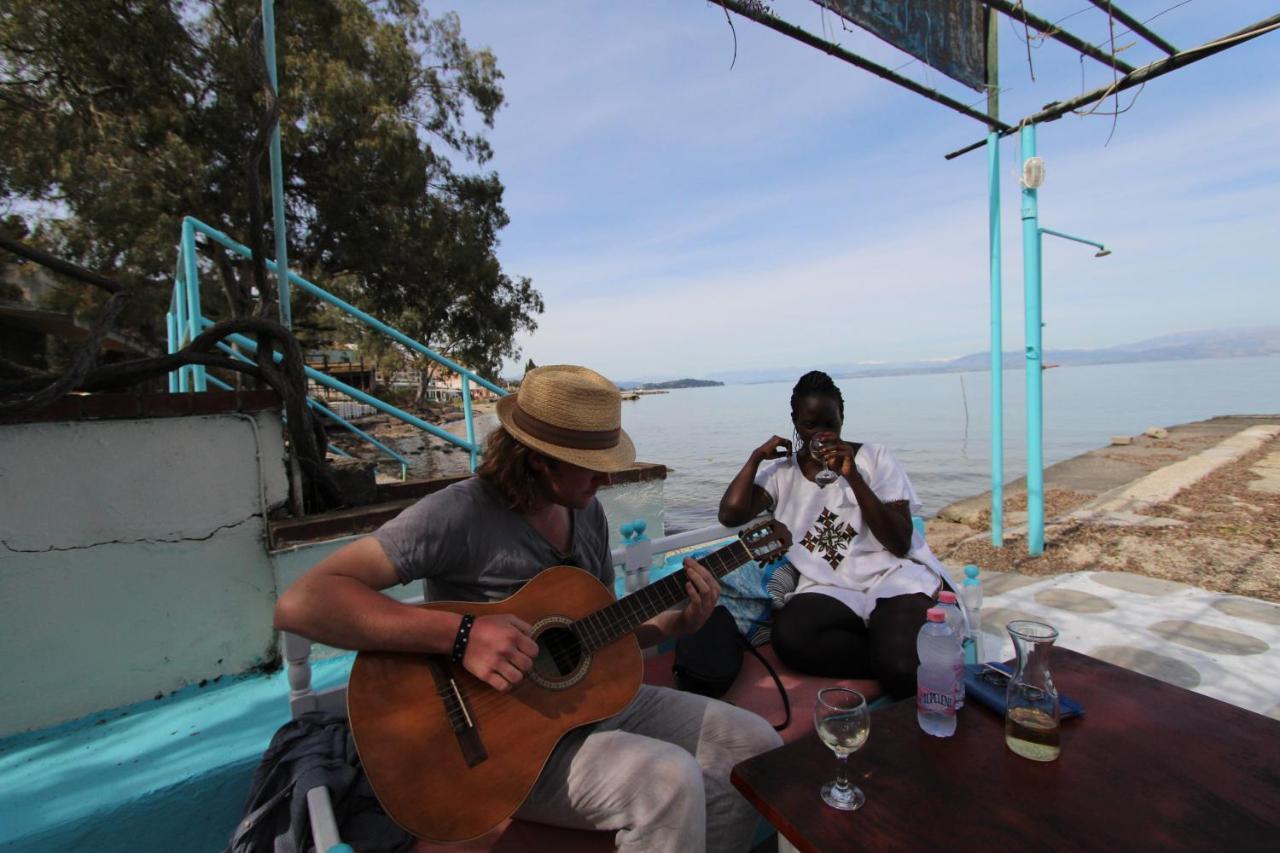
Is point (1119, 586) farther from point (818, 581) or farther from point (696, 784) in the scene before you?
point (696, 784)

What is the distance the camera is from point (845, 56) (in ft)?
11.4

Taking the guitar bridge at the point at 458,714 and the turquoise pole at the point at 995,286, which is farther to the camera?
the turquoise pole at the point at 995,286

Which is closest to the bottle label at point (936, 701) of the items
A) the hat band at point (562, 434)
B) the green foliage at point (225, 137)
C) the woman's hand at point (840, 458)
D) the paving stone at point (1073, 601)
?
the woman's hand at point (840, 458)

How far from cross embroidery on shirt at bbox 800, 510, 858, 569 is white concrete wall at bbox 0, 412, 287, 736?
9.08ft

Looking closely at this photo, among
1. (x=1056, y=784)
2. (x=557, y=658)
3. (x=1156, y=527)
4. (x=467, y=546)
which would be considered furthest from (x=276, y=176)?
(x=1156, y=527)

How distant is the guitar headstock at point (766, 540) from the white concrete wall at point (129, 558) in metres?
2.52

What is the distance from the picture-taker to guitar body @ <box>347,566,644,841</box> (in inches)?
59.7

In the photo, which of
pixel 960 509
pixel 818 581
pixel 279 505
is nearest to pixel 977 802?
pixel 818 581

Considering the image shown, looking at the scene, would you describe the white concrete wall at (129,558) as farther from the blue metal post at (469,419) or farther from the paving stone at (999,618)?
the paving stone at (999,618)

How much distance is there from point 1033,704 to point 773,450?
1630 millimetres

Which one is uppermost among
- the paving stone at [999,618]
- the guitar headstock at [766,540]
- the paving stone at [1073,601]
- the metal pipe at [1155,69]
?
the metal pipe at [1155,69]

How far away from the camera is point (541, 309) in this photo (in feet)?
54.8

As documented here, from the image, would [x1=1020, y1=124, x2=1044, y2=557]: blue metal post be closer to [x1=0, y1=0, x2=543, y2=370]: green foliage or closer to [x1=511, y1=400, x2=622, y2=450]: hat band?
[x1=511, y1=400, x2=622, y2=450]: hat band

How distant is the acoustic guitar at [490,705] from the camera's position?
1522 mm
